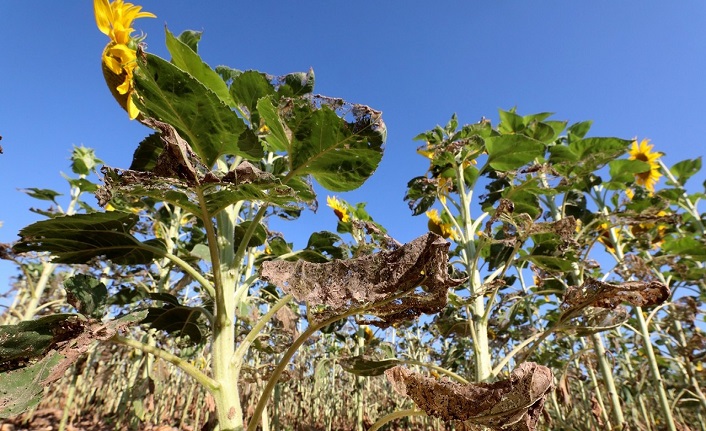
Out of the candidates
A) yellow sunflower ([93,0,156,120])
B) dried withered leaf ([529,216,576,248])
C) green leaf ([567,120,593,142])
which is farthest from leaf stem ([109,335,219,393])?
green leaf ([567,120,593,142])

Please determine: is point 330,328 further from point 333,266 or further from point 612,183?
point 612,183

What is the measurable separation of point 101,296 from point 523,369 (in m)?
1.00

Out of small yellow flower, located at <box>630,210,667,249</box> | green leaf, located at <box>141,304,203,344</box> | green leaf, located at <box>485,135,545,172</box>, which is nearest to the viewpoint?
green leaf, located at <box>141,304,203,344</box>

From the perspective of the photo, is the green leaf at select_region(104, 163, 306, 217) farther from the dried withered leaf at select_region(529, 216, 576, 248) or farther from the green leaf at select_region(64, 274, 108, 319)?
the dried withered leaf at select_region(529, 216, 576, 248)

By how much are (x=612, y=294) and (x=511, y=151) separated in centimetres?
129

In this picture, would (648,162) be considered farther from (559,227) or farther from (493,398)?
(493,398)

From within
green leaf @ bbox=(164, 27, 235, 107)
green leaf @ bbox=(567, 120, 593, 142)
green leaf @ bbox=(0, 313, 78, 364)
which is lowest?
green leaf @ bbox=(0, 313, 78, 364)

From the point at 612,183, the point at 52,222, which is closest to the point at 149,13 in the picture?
the point at 52,222

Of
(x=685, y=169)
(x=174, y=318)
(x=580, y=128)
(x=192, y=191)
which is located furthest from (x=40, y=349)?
(x=685, y=169)

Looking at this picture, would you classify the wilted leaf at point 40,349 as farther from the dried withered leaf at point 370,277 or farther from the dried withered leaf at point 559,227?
the dried withered leaf at point 559,227

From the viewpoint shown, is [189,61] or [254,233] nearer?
[189,61]

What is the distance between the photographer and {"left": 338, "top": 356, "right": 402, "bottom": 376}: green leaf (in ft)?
4.75

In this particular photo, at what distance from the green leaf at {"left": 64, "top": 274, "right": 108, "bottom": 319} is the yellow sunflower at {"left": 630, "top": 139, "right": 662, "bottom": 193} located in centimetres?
479

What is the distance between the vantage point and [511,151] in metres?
2.21
